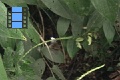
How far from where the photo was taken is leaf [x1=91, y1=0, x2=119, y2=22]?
2.01ft

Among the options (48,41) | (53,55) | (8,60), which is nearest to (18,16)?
(8,60)

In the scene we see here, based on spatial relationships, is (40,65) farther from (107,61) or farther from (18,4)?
(107,61)

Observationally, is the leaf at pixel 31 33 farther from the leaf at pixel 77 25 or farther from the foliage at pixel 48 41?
the leaf at pixel 77 25

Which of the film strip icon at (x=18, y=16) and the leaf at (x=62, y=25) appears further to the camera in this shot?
the leaf at (x=62, y=25)

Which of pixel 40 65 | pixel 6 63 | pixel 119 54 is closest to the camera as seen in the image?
pixel 6 63

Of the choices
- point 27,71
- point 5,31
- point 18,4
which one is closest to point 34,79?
point 27,71

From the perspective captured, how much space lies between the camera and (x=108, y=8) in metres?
0.62

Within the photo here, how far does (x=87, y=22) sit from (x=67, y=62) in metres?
0.60

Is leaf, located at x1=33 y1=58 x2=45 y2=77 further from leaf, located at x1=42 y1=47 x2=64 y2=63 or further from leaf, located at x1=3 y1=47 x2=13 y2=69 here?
leaf, located at x1=3 y1=47 x2=13 y2=69

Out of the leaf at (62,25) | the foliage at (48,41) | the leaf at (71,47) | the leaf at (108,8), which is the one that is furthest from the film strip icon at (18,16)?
the leaf at (71,47)

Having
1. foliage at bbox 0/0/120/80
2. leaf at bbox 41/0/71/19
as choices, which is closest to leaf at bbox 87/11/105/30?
foliage at bbox 0/0/120/80

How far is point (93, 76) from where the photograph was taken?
1592 mm

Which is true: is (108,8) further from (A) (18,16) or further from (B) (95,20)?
(B) (95,20)

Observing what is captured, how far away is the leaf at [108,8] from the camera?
0.61 meters
